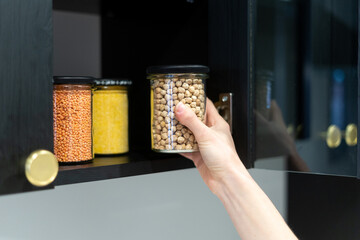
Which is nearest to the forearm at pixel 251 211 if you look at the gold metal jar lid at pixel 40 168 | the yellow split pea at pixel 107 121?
the yellow split pea at pixel 107 121

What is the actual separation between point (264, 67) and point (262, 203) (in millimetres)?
282

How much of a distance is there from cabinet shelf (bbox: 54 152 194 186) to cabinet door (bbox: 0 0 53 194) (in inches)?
3.2

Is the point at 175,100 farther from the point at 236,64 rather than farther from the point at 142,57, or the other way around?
the point at 142,57

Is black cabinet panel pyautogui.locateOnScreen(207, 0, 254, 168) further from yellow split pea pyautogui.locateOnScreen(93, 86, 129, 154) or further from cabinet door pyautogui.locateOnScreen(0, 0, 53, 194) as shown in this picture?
cabinet door pyautogui.locateOnScreen(0, 0, 53, 194)

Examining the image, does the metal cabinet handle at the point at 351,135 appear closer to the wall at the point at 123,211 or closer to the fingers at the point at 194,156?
the fingers at the point at 194,156

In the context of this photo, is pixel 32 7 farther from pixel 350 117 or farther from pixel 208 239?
pixel 208 239

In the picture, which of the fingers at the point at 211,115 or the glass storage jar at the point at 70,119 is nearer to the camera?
the glass storage jar at the point at 70,119

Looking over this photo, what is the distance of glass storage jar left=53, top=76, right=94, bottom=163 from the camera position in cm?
72

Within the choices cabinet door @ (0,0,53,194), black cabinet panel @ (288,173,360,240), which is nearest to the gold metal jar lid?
cabinet door @ (0,0,53,194)

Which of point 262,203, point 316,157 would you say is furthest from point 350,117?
point 262,203

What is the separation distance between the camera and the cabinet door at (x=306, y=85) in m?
0.84

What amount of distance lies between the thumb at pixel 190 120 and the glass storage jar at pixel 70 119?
17 centimetres

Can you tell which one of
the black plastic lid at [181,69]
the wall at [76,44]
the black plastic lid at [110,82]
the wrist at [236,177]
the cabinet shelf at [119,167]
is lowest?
the wrist at [236,177]

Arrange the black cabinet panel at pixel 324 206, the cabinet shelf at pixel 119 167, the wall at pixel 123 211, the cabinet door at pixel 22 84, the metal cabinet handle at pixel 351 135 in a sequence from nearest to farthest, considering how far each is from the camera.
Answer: the cabinet door at pixel 22 84 < the cabinet shelf at pixel 119 167 < the metal cabinet handle at pixel 351 135 < the wall at pixel 123 211 < the black cabinet panel at pixel 324 206
